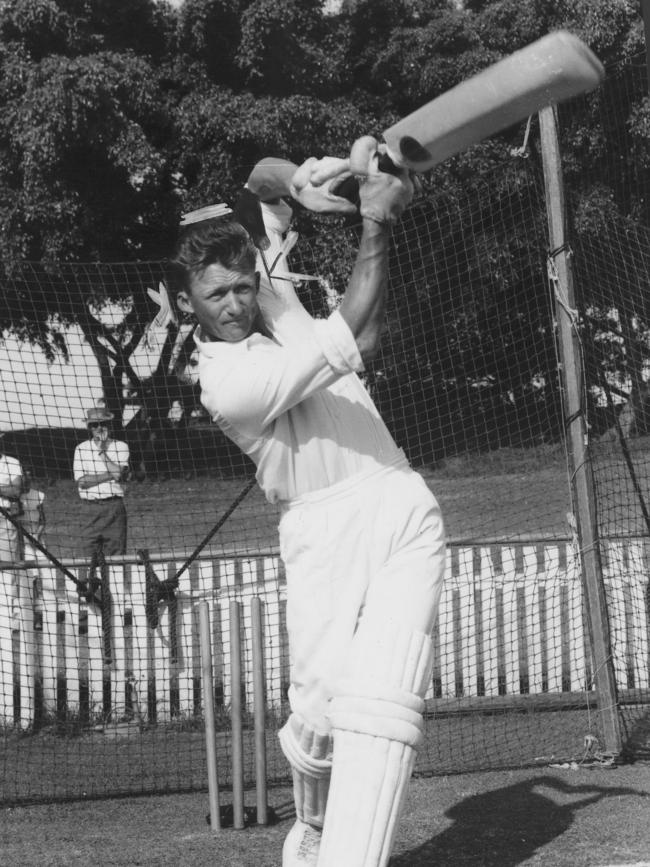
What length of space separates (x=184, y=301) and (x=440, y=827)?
8.49 feet

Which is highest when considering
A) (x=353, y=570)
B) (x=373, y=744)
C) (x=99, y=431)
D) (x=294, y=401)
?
(x=99, y=431)

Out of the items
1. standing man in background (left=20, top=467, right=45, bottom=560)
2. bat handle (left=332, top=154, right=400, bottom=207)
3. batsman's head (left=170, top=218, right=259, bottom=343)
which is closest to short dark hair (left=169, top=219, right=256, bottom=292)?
batsman's head (left=170, top=218, right=259, bottom=343)

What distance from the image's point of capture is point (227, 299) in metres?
3.16

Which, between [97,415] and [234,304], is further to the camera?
[97,415]

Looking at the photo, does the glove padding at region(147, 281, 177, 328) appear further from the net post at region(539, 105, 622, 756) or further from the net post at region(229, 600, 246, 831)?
the net post at region(539, 105, 622, 756)

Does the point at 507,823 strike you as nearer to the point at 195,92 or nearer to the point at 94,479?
the point at 94,479

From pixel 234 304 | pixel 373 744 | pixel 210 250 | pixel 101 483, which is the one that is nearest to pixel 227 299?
pixel 234 304

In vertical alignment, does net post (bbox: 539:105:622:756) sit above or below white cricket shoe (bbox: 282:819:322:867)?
above

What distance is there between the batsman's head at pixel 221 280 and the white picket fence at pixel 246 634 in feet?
12.6

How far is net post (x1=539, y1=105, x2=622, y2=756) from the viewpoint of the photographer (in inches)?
216

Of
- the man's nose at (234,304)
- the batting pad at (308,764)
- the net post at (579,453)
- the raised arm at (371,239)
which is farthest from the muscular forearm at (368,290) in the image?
the net post at (579,453)

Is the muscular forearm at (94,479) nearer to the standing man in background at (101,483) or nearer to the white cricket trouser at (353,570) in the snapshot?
the standing man in background at (101,483)

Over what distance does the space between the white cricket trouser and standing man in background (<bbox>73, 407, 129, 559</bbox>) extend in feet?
19.1

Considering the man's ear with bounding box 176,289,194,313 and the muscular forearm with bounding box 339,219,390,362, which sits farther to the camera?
the man's ear with bounding box 176,289,194,313
